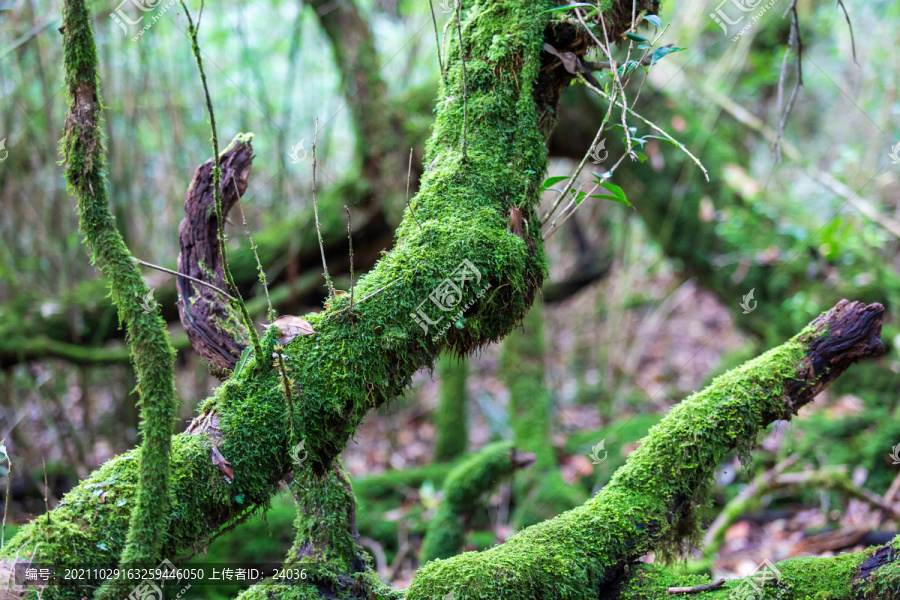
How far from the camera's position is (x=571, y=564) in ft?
5.03

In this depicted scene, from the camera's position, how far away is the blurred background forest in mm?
3934

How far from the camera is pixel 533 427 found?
15.1 ft

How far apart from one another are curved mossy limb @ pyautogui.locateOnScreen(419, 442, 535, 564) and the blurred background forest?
3 centimetres

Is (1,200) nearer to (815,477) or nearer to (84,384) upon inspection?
(84,384)

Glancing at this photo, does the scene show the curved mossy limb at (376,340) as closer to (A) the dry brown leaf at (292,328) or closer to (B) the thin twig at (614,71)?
(A) the dry brown leaf at (292,328)

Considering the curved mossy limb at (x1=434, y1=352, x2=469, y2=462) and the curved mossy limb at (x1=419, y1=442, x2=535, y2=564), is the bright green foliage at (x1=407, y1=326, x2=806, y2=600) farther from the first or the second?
the curved mossy limb at (x1=434, y1=352, x2=469, y2=462)

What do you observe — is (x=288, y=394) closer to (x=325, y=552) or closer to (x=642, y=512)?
(x=325, y=552)

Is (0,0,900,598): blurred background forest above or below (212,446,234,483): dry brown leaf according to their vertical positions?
above

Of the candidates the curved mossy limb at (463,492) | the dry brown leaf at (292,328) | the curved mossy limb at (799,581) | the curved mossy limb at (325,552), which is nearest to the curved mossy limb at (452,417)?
the curved mossy limb at (463,492)

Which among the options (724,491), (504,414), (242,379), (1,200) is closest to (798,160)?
(724,491)

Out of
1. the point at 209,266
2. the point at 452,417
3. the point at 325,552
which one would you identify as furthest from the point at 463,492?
the point at 452,417

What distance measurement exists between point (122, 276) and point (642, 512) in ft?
4.95

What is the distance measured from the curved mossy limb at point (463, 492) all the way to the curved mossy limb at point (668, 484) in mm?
1357

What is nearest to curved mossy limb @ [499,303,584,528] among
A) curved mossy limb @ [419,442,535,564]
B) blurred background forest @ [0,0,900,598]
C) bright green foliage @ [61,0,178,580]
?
blurred background forest @ [0,0,900,598]
